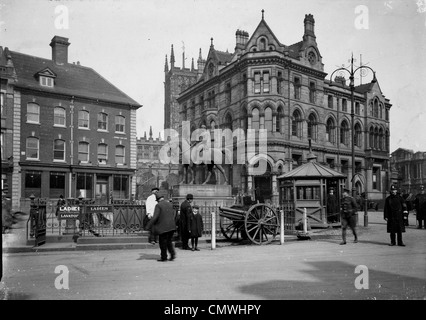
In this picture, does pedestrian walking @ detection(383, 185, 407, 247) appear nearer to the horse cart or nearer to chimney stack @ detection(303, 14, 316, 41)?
the horse cart

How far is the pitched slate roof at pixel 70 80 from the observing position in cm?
3434

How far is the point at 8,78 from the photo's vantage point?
31.9 meters

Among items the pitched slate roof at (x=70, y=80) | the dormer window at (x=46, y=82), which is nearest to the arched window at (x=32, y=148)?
the pitched slate roof at (x=70, y=80)

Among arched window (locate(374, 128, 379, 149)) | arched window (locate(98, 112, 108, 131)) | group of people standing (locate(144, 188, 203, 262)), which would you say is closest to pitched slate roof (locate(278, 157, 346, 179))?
group of people standing (locate(144, 188, 203, 262))

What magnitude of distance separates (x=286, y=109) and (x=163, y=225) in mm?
30253

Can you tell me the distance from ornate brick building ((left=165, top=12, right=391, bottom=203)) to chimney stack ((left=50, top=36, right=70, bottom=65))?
15728 millimetres

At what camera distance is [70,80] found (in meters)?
36.8

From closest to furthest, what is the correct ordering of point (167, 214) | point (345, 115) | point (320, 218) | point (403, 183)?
point (167, 214) → point (320, 218) → point (345, 115) → point (403, 183)

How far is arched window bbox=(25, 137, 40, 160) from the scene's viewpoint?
33344mm

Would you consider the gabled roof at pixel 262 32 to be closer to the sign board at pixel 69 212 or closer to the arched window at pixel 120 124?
the arched window at pixel 120 124

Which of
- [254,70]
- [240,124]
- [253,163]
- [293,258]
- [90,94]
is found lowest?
[293,258]
